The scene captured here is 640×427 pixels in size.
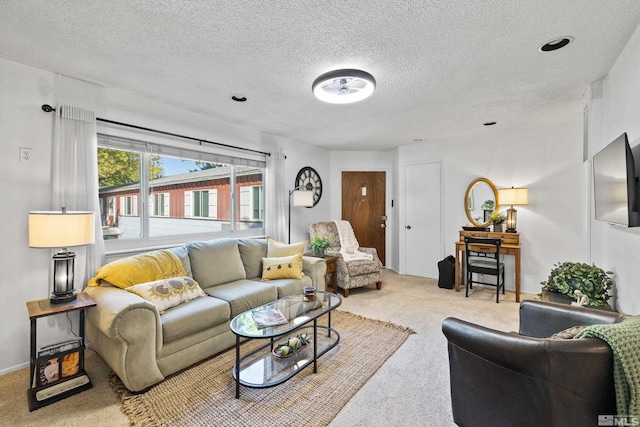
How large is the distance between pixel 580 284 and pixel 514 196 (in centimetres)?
202

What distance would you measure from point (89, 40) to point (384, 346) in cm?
317

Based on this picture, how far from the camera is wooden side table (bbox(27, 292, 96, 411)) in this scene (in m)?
1.82

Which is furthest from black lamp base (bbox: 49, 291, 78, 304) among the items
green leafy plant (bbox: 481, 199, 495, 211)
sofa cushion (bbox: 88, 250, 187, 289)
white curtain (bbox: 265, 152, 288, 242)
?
green leafy plant (bbox: 481, 199, 495, 211)

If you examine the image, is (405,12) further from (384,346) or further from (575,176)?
(575,176)

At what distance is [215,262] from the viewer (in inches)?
119

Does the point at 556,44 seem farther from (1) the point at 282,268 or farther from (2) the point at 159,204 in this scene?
(2) the point at 159,204

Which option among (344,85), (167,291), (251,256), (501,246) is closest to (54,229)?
(167,291)

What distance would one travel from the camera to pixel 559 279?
239 cm

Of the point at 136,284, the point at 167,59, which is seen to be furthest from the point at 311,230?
the point at 167,59

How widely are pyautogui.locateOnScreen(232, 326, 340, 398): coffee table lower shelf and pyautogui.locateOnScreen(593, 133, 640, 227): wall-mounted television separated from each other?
2071 mm

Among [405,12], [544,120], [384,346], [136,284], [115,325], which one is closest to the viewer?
[405,12]

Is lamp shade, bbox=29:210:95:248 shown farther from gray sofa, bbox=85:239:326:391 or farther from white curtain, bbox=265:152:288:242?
white curtain, bbox=265:152:288:242

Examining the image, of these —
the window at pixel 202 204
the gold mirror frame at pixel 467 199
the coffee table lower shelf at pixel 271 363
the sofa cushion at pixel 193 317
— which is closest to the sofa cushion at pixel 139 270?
the sofa cushion at pixel 193 317

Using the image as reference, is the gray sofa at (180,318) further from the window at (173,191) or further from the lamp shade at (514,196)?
the lamp shade at (514,196)
